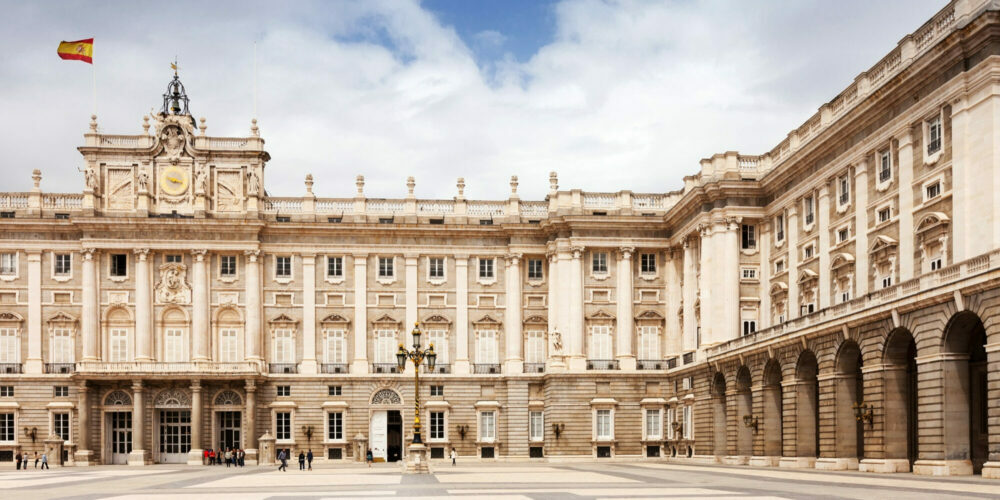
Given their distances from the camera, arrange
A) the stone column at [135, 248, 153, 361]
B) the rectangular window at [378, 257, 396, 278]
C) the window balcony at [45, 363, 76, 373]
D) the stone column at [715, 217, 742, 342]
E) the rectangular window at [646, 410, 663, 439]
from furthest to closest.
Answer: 1. the rectangular window at [378, 257, 396, 278]
2. the window balcony at [45, 363, 76, 373]
3. the stone column at [135, 248, 153, 361]
4. the rectangular window at [646, 410, 663, 439]
5. the stone column at [715, 217, 742, 342]

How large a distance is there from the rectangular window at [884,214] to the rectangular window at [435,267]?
115 ft

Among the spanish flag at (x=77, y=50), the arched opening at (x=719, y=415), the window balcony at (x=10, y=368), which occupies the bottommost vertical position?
the arched opening at (x=719, y=415)

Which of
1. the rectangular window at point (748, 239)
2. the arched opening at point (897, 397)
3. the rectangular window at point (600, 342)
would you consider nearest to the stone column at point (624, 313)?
the rectangular window at point (600, 342)

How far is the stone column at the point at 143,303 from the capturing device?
75875mm

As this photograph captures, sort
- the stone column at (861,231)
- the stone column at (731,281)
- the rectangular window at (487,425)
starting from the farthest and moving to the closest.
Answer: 1. the rectangular window at (487,425)
2. the stone column at (731,281)
3. the stone column at (861,231)

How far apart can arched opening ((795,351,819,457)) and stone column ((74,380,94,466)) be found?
Answer: 44153 millimetres

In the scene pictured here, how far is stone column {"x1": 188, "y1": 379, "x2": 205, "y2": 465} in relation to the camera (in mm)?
73188

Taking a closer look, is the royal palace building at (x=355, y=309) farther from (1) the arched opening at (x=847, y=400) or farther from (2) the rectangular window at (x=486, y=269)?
(1) the arched opening at (x=847, y=400)

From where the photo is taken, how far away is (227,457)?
2771 inches

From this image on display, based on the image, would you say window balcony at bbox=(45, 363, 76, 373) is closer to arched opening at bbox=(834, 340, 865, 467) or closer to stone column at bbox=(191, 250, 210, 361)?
stone column at bbox=(191, 250, 210, 361)

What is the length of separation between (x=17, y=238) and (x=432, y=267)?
1074 inches

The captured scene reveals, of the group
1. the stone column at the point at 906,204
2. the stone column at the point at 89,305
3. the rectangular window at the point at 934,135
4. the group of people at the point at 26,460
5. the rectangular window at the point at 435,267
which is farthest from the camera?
the rectangular window at the point at 435,267

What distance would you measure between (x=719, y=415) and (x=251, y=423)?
97.6 ft

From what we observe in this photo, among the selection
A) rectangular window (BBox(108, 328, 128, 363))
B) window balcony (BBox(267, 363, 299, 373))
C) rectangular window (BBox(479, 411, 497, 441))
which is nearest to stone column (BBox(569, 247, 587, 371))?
rectangular window (BBox(479, 411, 497, 441))
